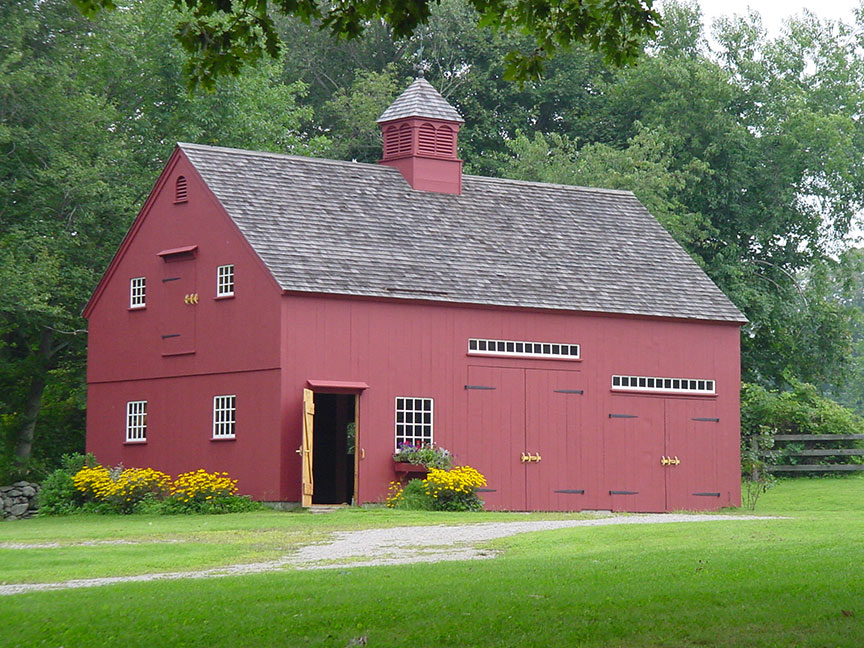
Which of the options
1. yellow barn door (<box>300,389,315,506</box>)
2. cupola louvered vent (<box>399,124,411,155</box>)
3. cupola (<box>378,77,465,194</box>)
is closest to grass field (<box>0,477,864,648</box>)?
yellow barn door (<box>300,389,315,506</box>)

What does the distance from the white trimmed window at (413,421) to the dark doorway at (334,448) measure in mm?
2117

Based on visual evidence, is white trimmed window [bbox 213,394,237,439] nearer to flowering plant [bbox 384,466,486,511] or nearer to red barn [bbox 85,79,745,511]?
red barn [bbox 85,79,745,511]

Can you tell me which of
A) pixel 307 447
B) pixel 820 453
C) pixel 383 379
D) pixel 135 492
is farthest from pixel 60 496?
pixel 820 453

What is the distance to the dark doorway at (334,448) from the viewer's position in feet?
99.0

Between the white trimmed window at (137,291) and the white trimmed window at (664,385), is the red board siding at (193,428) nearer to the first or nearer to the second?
the white trimmed window at (137,291)

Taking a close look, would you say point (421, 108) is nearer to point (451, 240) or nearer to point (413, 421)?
point (451, 240)

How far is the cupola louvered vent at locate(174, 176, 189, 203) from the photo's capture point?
2970 centimetres

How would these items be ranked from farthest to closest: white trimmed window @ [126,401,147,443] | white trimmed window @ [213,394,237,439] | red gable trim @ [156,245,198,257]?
white trimmed window @ [126,401,147,443] → red gable trim @ [156,245,198,257] → white trimmed window @ [213,394,237,439]

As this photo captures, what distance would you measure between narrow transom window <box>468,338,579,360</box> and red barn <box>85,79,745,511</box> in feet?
0.15

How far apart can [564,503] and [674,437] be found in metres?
3.29

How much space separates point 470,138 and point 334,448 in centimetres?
2244

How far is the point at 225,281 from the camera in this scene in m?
28.4

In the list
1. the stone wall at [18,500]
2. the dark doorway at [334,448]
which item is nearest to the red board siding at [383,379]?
the dark doorway at [334,448]

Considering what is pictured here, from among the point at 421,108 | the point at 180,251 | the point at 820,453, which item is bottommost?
the point at 820,453
